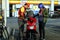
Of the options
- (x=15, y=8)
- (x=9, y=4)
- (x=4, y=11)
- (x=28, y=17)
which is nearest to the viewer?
(x=28, y=17)

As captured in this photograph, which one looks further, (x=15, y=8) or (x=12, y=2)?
(x=12, y=2)

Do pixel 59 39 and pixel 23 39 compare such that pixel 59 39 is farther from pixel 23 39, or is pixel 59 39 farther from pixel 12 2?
pixel 12 2

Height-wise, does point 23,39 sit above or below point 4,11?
below

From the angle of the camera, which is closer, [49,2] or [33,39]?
[33,39]

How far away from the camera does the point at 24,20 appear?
43.1 ft

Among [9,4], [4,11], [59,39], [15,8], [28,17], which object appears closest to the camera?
[28,17]

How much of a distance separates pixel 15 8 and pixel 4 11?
3649 centimetres

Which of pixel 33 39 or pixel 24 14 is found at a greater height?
pixel 24 14

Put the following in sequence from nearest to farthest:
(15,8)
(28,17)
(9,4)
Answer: (28,17) < (15,8) < (9,4)

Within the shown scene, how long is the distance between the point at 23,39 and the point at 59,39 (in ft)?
6.48

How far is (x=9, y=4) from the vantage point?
55219 millimetres

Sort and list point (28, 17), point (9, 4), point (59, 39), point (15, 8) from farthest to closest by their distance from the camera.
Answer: point (9, 4) < point (15, 8) < point (59, 39) < point (28, 17)

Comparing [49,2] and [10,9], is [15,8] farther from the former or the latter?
[49,2]

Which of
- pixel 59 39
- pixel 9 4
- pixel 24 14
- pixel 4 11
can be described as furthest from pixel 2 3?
pixel 9 4
